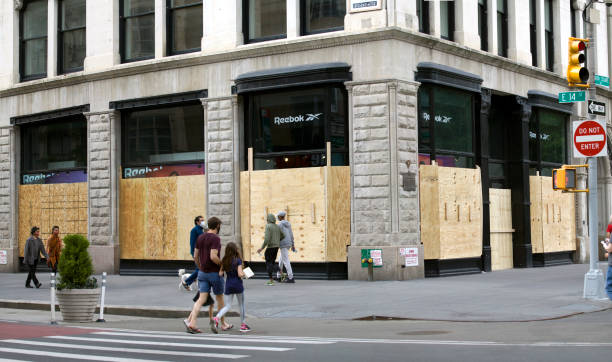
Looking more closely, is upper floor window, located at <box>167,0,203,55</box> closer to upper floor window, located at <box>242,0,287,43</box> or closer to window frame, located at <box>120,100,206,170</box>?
window frame, located at <box>120,100,206,170</box>

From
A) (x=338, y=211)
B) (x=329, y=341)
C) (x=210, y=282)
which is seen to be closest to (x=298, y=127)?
(x=338, y=211)

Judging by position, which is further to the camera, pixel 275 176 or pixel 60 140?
pixel 60 140

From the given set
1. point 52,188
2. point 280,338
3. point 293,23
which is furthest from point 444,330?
point 52,188

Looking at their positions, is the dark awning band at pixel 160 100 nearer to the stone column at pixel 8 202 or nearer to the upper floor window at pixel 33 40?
the upper floor window at pixel 33 40

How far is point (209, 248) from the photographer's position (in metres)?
14.5

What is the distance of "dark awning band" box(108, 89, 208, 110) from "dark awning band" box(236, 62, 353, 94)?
1.82m

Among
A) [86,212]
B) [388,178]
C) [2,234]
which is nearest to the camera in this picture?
[388,178]

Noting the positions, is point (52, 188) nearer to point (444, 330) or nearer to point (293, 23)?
point (293, 23)

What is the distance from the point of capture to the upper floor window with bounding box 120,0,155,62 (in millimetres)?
29125

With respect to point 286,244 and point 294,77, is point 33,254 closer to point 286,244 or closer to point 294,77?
point 286,244

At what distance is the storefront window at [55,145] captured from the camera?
3073cm

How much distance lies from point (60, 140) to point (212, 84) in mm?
8077

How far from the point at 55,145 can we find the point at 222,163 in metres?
8.80

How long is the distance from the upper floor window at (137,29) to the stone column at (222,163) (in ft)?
13.2
